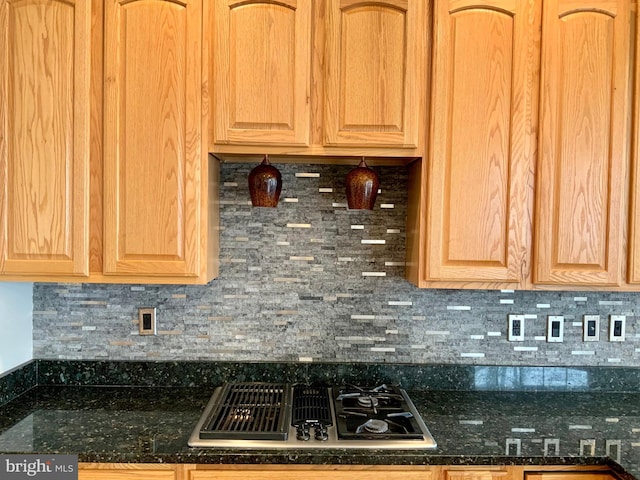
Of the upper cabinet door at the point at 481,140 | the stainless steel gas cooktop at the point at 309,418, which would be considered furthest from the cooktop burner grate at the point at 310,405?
the upper cabinet door at the point at 481,140

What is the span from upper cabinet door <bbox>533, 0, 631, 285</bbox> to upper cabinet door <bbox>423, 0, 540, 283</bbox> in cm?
Answer: 6

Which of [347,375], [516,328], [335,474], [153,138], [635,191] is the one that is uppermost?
[153,138]

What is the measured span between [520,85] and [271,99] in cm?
86

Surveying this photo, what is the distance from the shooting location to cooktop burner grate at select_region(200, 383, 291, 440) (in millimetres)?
1460

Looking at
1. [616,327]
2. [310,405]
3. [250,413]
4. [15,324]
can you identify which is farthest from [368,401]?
[15,324]

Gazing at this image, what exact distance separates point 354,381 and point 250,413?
0.52m

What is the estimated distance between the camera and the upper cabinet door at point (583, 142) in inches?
66.0

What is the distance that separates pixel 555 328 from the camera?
202cm

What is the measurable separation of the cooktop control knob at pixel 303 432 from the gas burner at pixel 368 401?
0.91 ft

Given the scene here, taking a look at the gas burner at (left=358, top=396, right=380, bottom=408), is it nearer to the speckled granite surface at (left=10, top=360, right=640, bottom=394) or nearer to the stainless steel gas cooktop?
the stainless steel gas cooktop

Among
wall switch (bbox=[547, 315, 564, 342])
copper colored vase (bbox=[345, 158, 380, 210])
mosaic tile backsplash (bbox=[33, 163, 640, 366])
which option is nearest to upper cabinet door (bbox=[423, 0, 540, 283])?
copper colored vase (bbox=[345, 158, 380, 210])

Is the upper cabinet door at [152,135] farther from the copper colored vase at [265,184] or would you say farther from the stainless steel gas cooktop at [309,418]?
the stainless steel gas cooktop at [309,418]

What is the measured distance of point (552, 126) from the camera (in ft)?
5.53

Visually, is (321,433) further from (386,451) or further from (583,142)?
(583,142)
